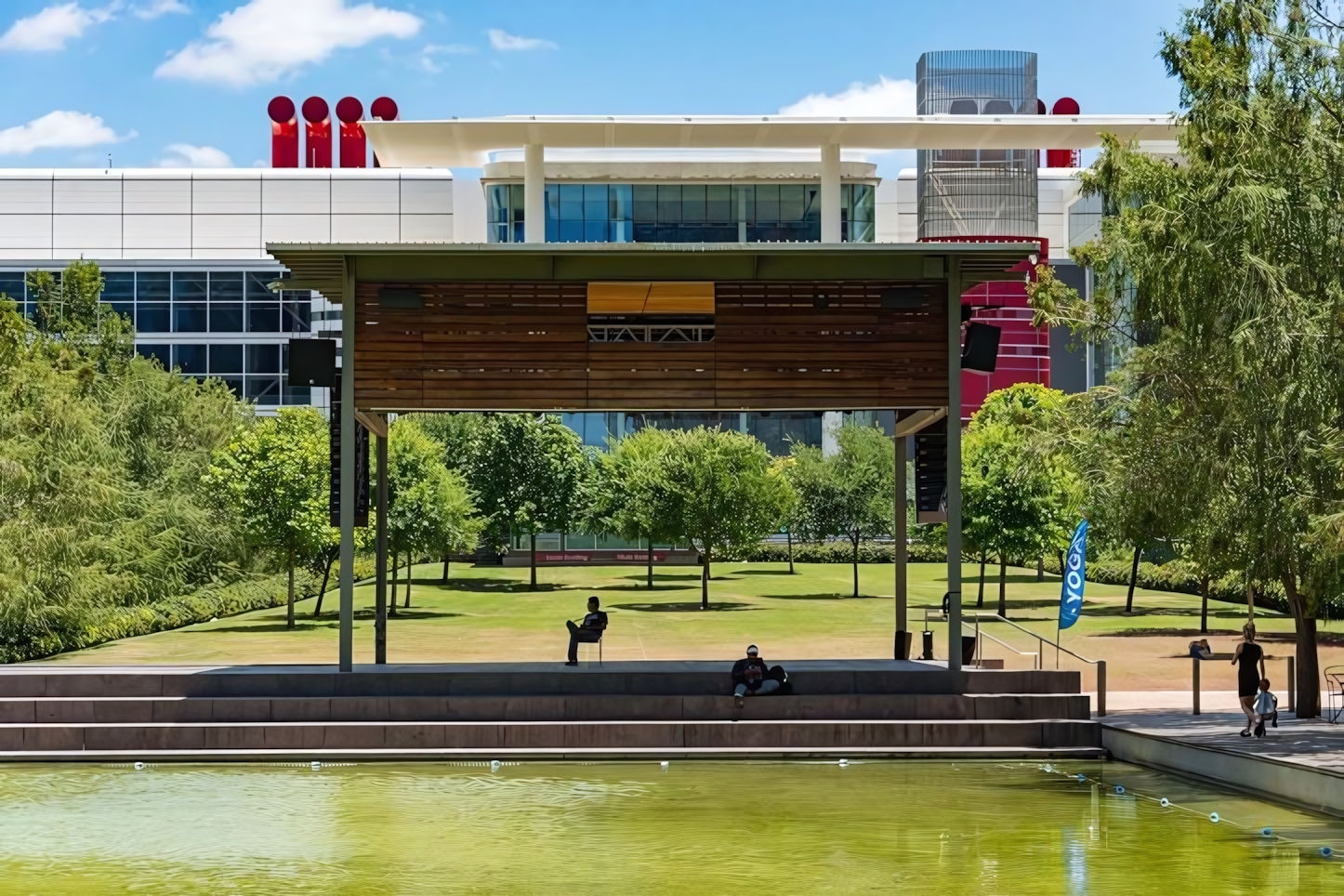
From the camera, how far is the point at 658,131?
49.1m

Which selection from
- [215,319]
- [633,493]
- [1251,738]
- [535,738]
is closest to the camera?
[1251,738]

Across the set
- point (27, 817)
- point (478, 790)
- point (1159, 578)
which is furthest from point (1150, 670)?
point (1159, 578)

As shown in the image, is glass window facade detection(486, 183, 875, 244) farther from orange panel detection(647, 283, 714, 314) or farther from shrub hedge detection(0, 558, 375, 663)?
orange panel detection(647, 283, 714, 314)

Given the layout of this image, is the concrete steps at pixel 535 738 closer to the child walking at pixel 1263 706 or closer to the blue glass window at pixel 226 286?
the child walking at pixel 1263 706

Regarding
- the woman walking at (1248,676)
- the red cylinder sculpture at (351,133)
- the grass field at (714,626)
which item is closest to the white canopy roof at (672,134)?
the grass field at (714,626)

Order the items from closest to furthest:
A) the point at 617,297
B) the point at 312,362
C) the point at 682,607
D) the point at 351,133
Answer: the point at 312,362 < the point at 617,297 < the point at 682,607 < the point at 351,133

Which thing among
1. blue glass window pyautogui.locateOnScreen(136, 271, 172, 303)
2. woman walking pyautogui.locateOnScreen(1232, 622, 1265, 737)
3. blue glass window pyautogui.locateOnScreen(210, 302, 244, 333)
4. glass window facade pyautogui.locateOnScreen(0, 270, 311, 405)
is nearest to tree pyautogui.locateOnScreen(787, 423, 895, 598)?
glass window facade pyautogui.locateOnScreen(0, 270, 311, 405)

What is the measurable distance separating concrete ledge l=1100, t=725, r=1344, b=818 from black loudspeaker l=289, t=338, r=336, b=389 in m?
12.1

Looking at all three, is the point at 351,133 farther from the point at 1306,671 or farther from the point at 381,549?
the point at 1306,671

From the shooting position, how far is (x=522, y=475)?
64812 millimetres

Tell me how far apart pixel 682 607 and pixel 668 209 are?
36.5m

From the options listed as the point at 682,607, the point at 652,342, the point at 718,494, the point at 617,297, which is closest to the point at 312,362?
the point at 617,297

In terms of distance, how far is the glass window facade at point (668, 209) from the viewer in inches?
3428

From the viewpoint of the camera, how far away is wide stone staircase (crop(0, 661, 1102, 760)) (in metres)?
22.6
